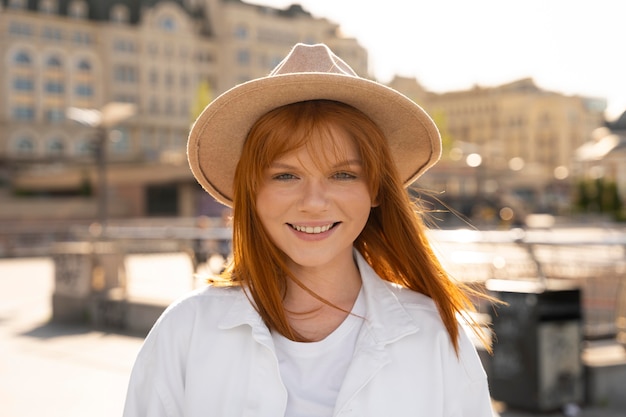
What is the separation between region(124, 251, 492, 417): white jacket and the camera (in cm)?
173

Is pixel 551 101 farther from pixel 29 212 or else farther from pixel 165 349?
pixel 165 349

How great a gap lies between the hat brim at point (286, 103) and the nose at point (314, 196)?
21 centimetres

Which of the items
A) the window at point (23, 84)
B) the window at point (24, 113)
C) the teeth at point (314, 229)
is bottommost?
the teeth at point (314, 229)

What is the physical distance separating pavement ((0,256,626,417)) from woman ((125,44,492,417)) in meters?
4.13

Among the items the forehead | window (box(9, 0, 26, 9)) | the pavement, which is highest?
window (box(9, 0, 26, 9))

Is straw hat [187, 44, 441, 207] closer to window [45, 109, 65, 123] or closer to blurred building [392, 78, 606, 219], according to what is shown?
window [45, 109, 65, 123]

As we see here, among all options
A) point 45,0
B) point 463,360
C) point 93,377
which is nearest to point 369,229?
point 463,360

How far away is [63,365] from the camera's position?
779 centimetres

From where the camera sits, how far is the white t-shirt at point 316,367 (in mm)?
1786

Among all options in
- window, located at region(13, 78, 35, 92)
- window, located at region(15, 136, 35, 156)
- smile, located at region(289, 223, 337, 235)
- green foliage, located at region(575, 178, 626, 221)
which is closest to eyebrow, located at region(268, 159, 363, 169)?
smile, located at region(289, 223, 337, 235)

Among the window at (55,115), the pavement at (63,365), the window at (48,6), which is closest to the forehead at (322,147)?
the pavement at (63,365)

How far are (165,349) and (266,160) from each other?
0.51 meters

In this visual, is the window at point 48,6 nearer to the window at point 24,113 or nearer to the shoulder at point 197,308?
the window at point 24,113

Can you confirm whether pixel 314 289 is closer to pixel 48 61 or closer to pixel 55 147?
pixel 55 147
